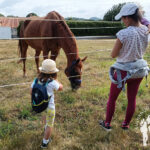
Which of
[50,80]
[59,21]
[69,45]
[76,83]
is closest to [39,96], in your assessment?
[50,80]

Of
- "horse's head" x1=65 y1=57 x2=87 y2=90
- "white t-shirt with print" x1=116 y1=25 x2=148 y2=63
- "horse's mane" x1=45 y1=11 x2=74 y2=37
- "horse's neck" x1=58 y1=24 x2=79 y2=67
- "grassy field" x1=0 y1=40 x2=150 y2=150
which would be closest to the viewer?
"white t-shirt with print" x1=116 y1=25 x2=148 y2=63

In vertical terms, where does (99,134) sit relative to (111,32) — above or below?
below

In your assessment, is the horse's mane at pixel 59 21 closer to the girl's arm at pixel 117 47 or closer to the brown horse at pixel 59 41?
the brown horse at pixel 59 41

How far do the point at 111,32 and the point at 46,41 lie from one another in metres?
19.5

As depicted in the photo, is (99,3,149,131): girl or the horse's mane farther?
the horse's mane

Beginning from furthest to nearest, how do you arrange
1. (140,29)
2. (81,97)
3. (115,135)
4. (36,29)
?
1. (36,29)
2. (81,97)
3. (115,135)
4. (140,29)

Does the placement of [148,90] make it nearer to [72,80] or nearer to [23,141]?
[72,80]

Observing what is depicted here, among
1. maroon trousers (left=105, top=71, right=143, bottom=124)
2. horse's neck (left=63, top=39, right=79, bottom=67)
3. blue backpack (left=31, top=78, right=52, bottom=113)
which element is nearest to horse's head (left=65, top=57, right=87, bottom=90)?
horse's neck (left=63, top=39, right=79, bottom=67)

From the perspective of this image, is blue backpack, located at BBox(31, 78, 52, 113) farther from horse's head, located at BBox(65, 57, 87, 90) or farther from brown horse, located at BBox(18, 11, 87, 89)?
horse's head, located at BBox(65, 57, 87, 90)

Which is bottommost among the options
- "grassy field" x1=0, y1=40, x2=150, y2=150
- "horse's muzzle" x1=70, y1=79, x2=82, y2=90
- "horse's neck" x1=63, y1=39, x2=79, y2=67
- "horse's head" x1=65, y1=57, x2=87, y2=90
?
"grassy field" x1=0, y1=40, x2=150, y2=150

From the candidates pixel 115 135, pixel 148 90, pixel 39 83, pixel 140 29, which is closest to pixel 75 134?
pixel 115 135

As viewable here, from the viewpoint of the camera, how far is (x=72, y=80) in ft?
12.2

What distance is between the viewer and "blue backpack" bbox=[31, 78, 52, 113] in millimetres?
1876

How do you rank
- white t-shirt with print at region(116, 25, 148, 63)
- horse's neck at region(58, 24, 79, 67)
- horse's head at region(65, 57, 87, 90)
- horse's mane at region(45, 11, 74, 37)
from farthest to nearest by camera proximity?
horse's mane at region(45, 11, 74, 37) < horse's neck at region(58, 24, 79, 67) < horse's head at region(65, 57, 87, 90) < white t-shirt with print at region(116, 25, 148, 63)
